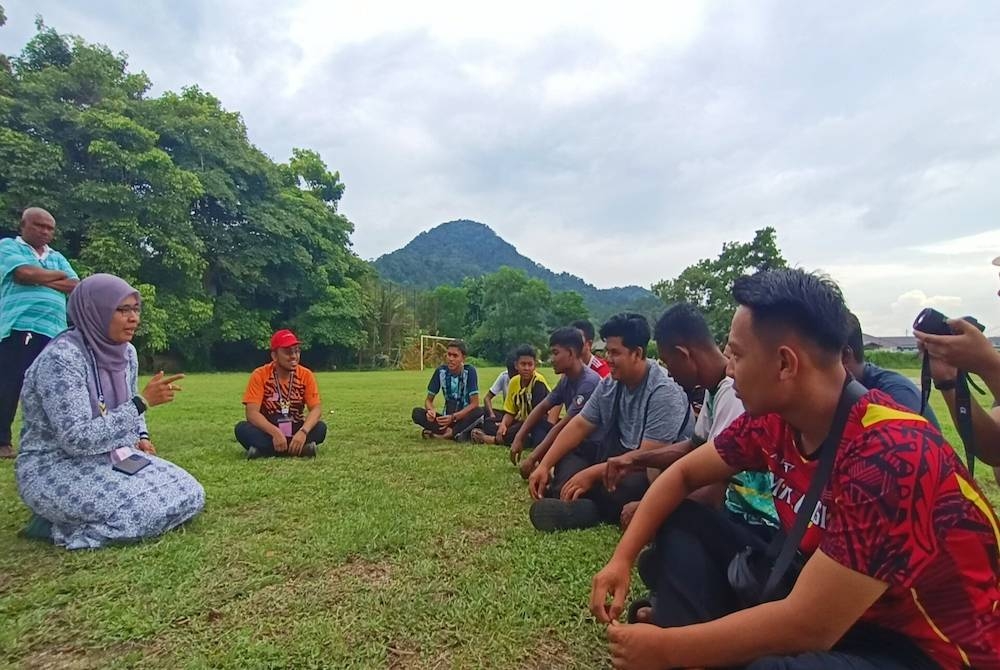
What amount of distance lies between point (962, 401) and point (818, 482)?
4.03 feet

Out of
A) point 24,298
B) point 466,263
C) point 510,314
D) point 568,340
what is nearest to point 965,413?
point 568,340

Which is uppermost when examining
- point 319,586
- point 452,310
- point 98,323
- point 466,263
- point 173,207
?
point 466,263

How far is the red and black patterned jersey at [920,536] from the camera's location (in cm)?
134

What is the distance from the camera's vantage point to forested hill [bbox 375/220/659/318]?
11831 centimetres

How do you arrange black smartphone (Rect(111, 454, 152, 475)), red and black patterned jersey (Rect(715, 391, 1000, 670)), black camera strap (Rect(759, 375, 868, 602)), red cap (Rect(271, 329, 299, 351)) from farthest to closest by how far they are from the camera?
red cap (Rect(271, 329, 299, 351)), black smartphone (Rect(111, 454, 152, 475)), black camera strap (Rect(759, 375, 868, 602)), red and black patterned jersey (Rect(715, 391, 1000, 670))

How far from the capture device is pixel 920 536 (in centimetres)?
133

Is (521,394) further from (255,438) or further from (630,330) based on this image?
(630,330)

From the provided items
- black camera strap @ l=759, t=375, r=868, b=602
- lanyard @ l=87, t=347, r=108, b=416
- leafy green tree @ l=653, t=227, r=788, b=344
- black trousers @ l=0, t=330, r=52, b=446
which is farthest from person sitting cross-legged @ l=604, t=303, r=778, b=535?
leafy green tree @ l=653, t=227, r=788, b=344

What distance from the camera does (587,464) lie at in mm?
4418

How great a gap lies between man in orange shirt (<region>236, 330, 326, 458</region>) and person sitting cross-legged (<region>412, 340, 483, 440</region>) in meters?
1.60

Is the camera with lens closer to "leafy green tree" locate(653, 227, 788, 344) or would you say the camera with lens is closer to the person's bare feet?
the person's bare feet

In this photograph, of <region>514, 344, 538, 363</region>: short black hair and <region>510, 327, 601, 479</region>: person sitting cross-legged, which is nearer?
<region>510, 327, 601, 479</region>: person sitting cross-legged

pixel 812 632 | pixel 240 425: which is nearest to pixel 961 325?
pixel 812 632

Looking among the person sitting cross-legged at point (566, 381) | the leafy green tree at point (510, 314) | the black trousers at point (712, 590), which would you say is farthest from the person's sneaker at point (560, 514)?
the leafy green tree at point (510, 314)
